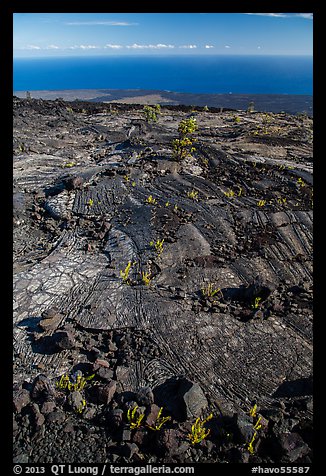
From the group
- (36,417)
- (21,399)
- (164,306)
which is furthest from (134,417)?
(164,306)

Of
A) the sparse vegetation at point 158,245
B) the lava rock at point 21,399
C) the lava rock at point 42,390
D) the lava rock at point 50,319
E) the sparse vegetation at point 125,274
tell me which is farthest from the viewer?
the sparse vegetation at point 158,245

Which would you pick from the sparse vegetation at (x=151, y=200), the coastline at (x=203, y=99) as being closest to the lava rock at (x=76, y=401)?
the sparse vegetation at (x=151, y=200)

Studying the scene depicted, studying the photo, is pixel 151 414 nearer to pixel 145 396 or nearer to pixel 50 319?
pixel 145 396

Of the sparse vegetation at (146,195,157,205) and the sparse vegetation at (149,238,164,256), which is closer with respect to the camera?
the sparse vegetation at (149,238,164,256)

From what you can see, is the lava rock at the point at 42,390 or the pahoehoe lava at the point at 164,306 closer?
the pahoehoe lava at the point at 164,306

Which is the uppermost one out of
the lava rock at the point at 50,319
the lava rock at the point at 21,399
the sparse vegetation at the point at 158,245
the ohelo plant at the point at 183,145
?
the ohelo plant at the point at 183,145

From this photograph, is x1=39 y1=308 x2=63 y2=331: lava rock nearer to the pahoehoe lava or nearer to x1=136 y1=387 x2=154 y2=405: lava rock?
the pahoehoe lava

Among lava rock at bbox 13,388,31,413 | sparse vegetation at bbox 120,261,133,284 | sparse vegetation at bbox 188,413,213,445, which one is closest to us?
sparse vegetation at bbox 188,413,213,445

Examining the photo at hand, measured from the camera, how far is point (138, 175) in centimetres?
1631

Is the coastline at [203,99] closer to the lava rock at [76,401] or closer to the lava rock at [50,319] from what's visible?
the lava rock at [50,319]

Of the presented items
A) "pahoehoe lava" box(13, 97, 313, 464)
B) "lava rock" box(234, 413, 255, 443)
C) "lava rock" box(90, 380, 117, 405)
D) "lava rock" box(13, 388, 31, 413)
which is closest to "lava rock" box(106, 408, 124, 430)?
"pahoehoe lava" box(13, 97, 313, 464)
